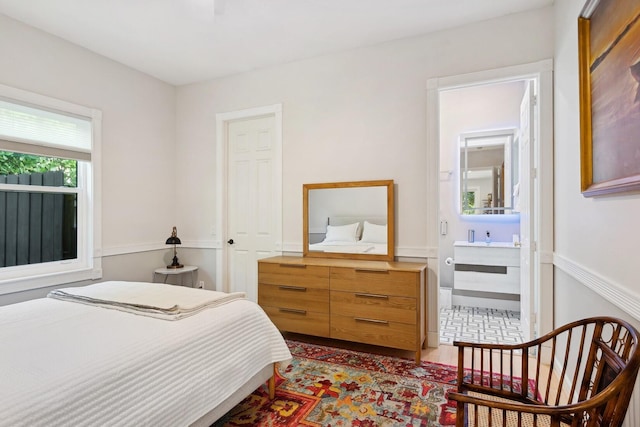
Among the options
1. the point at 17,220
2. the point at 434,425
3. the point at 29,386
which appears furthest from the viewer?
the point at 17,220

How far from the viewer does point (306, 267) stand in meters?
3.04

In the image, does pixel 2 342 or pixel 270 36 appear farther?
pixel 270 36

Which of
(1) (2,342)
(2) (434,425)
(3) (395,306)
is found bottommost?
(2) (434,425)

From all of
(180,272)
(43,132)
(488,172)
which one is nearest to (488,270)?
(488,172)

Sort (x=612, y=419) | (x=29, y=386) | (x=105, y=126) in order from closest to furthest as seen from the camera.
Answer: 1. (x=612, y=419)
2. (x=29, y=386)
3. (x=105, y=126)

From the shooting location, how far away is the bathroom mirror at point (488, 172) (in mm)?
4203

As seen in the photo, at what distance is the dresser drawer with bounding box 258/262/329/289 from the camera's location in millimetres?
2977

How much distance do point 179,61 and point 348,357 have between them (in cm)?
335

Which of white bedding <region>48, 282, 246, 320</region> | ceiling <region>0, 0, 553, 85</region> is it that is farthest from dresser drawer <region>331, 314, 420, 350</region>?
ceiling <region>0, 0, 553, 85</region>

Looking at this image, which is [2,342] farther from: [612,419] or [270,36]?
[270,36]

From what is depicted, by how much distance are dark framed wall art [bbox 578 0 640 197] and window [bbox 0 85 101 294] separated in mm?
3899

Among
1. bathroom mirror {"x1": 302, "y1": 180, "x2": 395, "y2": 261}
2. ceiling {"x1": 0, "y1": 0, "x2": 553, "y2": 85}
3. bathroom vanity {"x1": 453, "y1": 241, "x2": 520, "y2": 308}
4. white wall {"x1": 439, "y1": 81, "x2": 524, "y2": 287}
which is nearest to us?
ceiling {"x1": 0, "y1": 0, "x2": 553, "y2": 85}

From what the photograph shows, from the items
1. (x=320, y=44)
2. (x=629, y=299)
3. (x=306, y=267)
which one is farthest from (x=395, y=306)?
(x=320, y=44)

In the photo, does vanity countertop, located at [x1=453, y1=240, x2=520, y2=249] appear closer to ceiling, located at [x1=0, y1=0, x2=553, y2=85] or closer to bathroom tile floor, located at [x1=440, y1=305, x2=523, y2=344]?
bathroom tile floor, located at [x1=440, y1=305, x2=523, y2=344]
